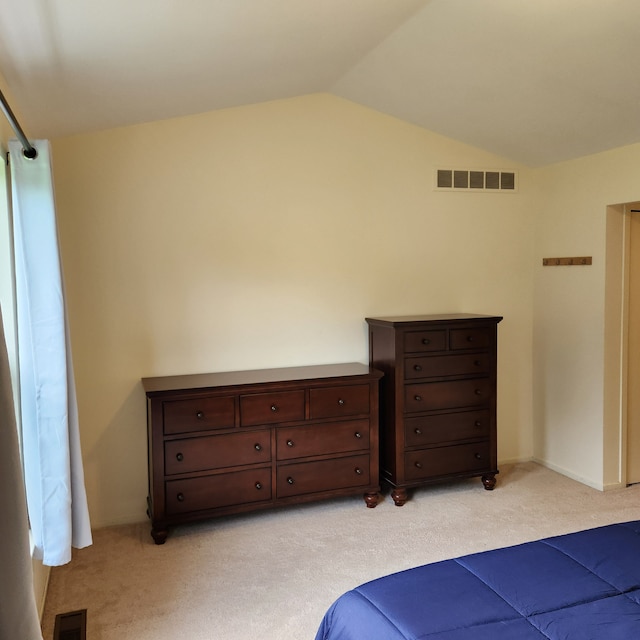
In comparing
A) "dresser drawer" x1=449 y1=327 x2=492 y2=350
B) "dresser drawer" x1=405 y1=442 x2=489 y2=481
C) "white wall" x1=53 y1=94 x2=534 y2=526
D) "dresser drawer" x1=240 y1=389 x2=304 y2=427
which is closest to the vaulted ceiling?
"white wall" x1=53 y1=94 x2=534 y2=526

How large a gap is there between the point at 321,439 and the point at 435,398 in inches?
32.2

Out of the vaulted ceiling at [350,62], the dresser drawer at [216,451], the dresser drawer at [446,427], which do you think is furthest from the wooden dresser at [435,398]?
the vaulted ceiling at [350,62]

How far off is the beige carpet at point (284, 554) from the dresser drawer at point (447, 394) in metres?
0.60

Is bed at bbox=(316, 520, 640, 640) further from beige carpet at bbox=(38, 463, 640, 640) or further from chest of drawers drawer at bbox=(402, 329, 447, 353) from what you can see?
chest of drawers drawer at bbox=(402, 329, 447, 353)

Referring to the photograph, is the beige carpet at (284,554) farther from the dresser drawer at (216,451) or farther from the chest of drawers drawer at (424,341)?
the chest of drawers drawer at (424,341)

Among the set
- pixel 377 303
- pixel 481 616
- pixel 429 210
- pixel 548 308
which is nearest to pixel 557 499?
pixel 548 308

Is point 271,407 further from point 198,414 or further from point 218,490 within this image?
point 218,490

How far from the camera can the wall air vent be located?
436 cm

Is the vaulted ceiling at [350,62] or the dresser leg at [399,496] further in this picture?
the dresser leg at [399,496]

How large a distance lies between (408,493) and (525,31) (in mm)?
2811

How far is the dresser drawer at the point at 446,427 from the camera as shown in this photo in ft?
12.9

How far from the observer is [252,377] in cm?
369

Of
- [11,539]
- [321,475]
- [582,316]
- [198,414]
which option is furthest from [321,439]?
[11,539]

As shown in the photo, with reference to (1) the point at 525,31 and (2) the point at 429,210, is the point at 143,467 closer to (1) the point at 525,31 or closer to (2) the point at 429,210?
(2) the point at 429,210
